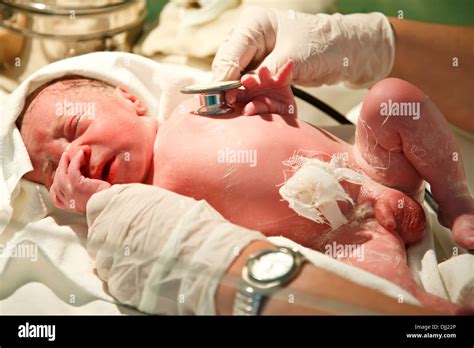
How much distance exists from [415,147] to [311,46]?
10.8 inches

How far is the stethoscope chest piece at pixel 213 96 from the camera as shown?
98cm

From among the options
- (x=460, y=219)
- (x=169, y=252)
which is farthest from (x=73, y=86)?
(x=460, y=219)

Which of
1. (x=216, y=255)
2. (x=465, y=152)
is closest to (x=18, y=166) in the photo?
(x=216, y=255)

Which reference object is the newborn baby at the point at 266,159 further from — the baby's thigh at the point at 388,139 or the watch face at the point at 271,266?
the watch face at the point at 271,266

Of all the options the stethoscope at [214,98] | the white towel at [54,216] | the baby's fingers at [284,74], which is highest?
the baby's fingers at [284,74]

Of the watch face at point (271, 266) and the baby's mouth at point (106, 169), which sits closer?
the watch face at point (271, 266)

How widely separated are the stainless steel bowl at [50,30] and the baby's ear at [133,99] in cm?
10

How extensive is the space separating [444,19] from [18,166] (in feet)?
2.50

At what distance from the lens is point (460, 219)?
947 millimetres

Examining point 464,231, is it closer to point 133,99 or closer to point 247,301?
point 247,301

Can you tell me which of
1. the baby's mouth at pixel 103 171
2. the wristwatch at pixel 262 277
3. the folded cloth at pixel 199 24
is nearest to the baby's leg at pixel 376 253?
the wristwatch at pixel 262 277

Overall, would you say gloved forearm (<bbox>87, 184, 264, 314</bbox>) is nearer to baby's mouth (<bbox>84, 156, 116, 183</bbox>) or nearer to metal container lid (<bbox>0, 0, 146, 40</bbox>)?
baby's mouth (<bbox>84, 156, 116, 183</bbox>)

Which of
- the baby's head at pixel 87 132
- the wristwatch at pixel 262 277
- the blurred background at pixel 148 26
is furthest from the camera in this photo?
the blurred background at pixel 148 26
